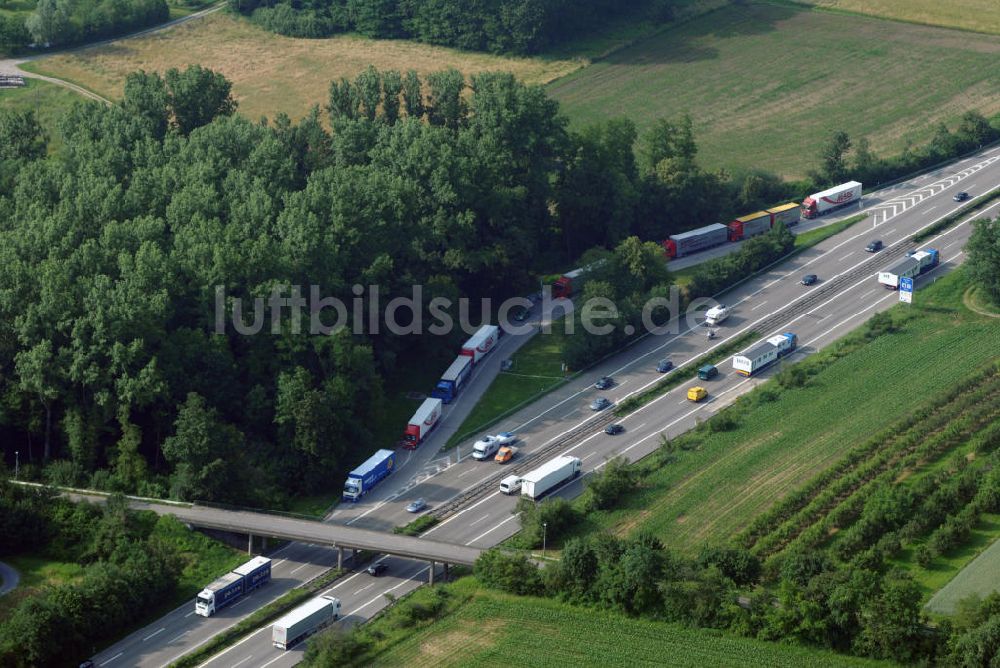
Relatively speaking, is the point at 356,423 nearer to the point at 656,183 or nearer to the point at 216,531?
the point at 216,531

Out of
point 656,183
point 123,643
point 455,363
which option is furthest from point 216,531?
point 656,183

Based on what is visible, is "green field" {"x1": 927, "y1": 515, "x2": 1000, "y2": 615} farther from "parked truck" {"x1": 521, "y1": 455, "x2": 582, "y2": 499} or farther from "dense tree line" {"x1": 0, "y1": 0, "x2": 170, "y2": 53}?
"dense tree line" {"x1": 0, "y1": 0, "x2": 170, "y2": 53}

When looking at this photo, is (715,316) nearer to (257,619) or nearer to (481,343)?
(481,343)

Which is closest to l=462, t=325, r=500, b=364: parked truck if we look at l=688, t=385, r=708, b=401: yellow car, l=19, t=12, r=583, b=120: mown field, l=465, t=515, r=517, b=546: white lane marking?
l=688, t=385, r=708, b=401: yellow car

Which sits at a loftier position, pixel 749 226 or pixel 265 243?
pixel 265 243

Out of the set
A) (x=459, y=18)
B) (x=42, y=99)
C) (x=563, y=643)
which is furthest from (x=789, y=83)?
(x=563, y=643)

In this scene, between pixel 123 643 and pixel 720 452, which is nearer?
pixel 123 643
